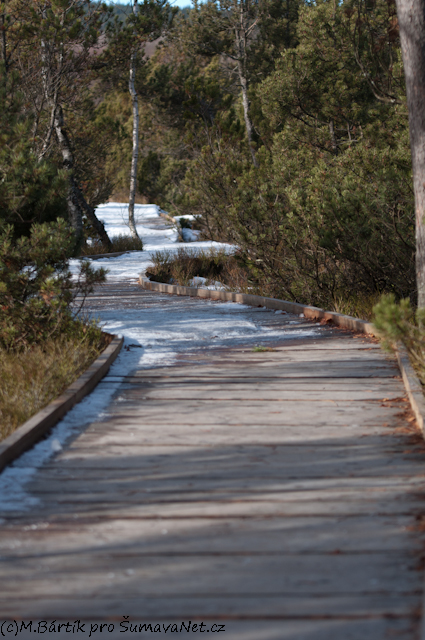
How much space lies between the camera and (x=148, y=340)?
6719 mm

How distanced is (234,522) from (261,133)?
1965 cm

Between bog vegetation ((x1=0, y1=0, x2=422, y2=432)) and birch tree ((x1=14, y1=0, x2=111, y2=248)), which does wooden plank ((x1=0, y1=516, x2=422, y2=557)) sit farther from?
birch tree ((x1=14, y1=0, x2=111, y2=248))

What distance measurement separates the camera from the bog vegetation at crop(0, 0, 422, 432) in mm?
6277

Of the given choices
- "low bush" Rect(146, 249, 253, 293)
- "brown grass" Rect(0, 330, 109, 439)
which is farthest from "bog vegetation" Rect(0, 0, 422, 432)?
"brown grass" Rect(0, 330, 109, 439)

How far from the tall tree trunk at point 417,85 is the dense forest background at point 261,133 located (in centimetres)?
104

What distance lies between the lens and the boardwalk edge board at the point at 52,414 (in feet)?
11.1

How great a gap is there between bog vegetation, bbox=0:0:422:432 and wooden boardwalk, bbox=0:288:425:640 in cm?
89

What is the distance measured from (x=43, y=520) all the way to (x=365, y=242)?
5.93 metres

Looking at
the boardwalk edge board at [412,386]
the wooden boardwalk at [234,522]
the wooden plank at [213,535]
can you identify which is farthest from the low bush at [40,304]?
the wooden plank at [213,535]

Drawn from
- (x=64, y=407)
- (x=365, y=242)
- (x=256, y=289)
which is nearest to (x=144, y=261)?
(x=256, y=289)

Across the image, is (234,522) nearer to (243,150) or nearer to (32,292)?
(32,292)

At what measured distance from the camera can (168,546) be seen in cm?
242

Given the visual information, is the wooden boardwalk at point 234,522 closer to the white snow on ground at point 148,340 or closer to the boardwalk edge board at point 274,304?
the white snow on ground at point 148,340

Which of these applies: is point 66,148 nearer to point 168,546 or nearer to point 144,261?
point 144,261
